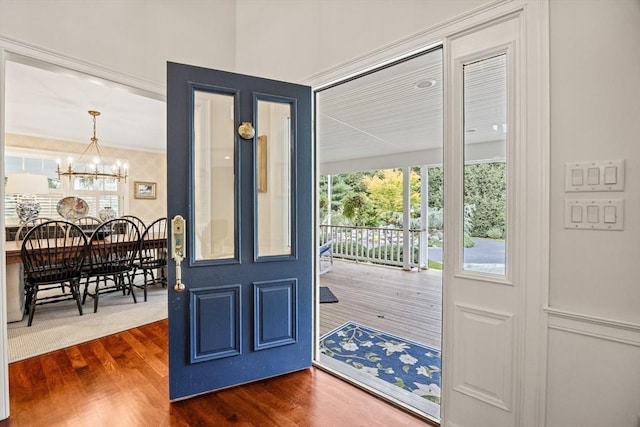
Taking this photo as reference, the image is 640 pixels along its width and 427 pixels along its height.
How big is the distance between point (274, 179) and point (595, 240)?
1850 millimetres

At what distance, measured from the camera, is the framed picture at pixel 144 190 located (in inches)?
273

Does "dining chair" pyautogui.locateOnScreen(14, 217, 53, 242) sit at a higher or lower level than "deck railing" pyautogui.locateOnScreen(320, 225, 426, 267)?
higher

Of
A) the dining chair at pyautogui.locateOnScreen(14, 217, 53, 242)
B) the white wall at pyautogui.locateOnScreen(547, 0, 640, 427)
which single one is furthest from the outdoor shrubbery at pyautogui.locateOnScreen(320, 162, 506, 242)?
the dining chair at pyautogui.locateOnScreen(14, 217, 53, 242)

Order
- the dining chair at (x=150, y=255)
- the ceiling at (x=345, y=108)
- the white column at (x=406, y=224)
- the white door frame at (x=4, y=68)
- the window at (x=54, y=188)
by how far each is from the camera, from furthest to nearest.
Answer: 1. the white column at (x=406, y=224)
2. the window at (x=54, y=188)
3. the dining chair at (x=150, y=255)
4. the white door frame at (x=4, y=68)
5. the ceiling at (x=345, y=108)

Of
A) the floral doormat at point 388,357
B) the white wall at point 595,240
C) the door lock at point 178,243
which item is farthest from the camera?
the floral doormat at point 388,357

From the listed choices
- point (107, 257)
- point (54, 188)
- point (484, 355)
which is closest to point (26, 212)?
point (54, 188)

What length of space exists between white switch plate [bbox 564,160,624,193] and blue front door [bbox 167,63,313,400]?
1.52 metres

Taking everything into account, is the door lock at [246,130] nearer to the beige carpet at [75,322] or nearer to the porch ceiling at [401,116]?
the porch ceiling at [401,116]

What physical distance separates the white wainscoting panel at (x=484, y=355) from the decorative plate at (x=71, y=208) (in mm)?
5882

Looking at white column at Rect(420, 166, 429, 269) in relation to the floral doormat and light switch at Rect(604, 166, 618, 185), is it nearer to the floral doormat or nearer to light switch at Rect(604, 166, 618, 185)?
the floral doormat

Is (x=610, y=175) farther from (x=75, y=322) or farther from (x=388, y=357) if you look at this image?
(x=75, y=322)

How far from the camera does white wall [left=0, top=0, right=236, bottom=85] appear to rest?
1.80 meters

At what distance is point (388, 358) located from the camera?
8.41 ft

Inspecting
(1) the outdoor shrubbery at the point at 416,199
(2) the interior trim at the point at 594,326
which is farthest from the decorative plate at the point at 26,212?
(2) the interior trim at the point at 594,326
